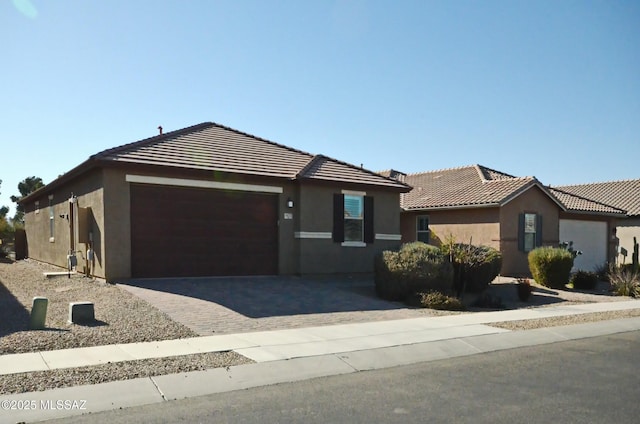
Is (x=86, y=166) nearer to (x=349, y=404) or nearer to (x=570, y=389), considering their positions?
(x=349, y=404)

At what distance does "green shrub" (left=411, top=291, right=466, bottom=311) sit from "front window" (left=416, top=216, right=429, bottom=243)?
11072 millimetres

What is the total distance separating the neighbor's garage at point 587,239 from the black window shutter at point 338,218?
42.0 ft

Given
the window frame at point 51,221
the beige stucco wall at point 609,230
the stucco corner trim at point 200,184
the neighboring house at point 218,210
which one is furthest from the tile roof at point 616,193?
the window frame at point 51,221

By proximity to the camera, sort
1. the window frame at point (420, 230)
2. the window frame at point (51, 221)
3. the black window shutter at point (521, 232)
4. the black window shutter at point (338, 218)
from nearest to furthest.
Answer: the black window shutter at point (338, 218)
the window frame at point (51, 221)
the black window shutter at point (521, 232)
the window frame at point (420, 230)

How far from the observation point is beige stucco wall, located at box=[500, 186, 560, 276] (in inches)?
891

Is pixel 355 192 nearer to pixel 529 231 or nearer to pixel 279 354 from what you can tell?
pixel 529 231

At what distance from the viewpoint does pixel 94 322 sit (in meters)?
10.3

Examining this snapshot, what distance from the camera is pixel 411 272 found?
49.7 ft

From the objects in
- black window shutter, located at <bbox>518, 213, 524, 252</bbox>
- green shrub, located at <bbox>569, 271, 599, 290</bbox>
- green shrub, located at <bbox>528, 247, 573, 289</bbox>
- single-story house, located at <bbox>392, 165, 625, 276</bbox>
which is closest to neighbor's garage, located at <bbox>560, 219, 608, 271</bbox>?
single-story house, located at <bbox>392, 165, 625, 276</bbox>

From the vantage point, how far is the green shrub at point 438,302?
14.3 m

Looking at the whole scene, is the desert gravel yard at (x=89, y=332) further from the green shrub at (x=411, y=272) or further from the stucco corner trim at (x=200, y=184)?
the green shrub at (x=411, y=272)

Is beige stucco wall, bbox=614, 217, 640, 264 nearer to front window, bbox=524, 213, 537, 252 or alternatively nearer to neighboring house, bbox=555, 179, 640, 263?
neighboring house, bbox=555, 179, 640, 263

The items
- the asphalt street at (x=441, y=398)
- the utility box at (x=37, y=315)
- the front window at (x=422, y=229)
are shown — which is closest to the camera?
the asphalt street at (x=441, y=398)

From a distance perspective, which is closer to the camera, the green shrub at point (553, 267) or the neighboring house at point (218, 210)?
the neighboring house at point (218, 210)
